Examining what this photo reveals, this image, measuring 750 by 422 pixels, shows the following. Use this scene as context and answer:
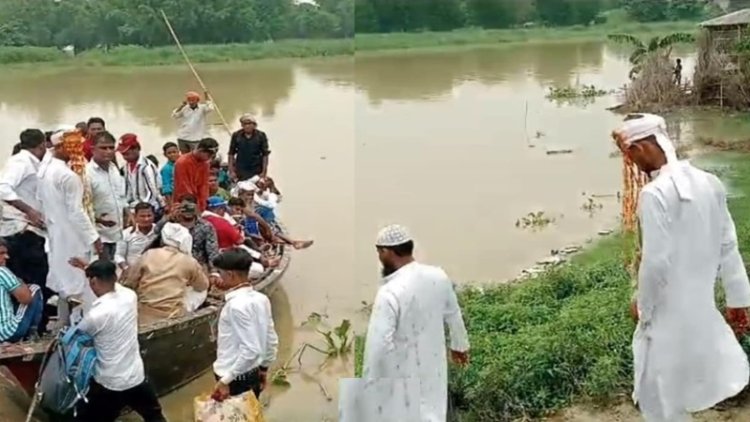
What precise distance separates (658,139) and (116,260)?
146 inches

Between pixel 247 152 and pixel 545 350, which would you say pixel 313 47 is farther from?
pixel 545 350

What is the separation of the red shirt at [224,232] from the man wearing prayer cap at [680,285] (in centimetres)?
386

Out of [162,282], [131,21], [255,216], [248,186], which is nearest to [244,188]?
[248,186]

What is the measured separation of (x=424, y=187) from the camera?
13.9m

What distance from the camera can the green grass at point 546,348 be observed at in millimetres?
4816

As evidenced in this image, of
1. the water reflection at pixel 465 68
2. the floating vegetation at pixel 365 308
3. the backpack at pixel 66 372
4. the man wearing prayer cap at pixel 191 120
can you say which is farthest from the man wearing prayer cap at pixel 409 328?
the water reflection at pixel 465 68

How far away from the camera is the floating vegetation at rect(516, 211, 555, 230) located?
429 inches

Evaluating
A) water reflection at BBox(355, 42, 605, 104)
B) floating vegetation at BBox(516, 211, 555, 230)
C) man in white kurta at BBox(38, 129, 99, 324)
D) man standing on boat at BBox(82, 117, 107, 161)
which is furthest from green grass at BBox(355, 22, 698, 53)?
man in white kurta at BBox(38, 129, 99, 324)

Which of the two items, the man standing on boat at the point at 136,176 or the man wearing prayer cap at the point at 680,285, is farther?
the man standing on boat at the point at 136,176

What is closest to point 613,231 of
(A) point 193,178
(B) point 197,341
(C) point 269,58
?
(A) point 193,178

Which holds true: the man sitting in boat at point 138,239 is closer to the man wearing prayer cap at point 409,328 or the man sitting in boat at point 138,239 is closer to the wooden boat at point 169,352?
the wooden boat at point 169,352

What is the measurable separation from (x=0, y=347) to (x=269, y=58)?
3017 cm

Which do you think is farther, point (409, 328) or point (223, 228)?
point (223, 228)

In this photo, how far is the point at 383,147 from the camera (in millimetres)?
17969
